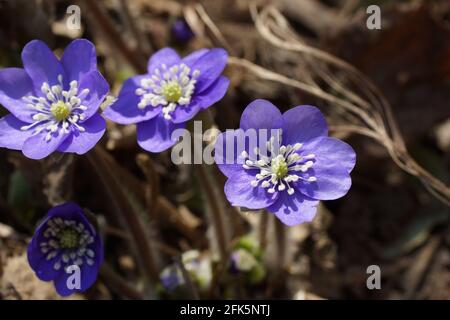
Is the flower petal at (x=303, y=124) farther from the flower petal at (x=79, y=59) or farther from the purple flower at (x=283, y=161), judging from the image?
the flower petal at (x=79, y=59)

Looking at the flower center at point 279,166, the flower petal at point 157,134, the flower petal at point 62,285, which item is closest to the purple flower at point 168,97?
the flower petal at point 157,134

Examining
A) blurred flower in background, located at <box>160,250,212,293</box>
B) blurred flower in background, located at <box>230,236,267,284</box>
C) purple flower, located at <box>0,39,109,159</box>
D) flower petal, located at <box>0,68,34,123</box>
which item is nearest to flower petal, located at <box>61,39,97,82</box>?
purple flower, located at <box>0,39,109,159</box>

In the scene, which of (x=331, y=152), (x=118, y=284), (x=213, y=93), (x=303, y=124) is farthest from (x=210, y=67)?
(x=118, y=284)

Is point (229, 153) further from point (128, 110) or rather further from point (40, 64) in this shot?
point (40, 64)

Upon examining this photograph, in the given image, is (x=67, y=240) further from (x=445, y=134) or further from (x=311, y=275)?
(x=445, y=134)

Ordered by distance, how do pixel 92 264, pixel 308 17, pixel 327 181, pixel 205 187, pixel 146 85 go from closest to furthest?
pixel 327 181
pixel 92 264
pixel 146 85
pixel 205 187
pixel 308 17
